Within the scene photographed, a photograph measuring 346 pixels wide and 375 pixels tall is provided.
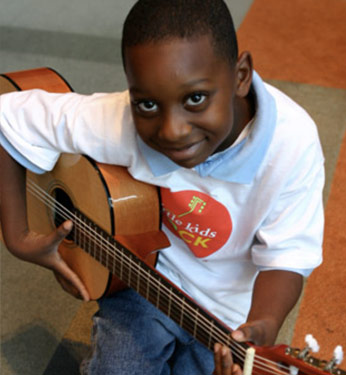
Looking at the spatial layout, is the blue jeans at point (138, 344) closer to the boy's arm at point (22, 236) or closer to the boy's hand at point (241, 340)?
the boy's arm at point (22, 236)

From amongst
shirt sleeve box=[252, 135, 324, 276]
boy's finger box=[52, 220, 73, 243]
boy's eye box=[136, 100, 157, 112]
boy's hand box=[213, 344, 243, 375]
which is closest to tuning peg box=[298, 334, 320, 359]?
boy's hand box=[213, 344, 243, 375]

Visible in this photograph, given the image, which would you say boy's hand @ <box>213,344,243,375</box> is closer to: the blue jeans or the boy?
the boy

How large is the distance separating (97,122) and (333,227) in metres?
0.85

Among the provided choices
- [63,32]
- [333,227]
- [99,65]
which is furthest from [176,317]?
[63,32]

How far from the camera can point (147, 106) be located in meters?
0.81

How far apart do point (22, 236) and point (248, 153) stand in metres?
0.51

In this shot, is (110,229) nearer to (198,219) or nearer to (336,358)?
(198,219)

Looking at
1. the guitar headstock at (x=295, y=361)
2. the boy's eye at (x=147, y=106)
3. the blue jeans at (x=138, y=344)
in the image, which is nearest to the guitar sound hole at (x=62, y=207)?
the blue jeans at (x=138, y=344)

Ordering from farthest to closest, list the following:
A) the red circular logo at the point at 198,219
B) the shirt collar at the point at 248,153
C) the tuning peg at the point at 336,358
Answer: the red circular logo at the point at 198,219 → the shirt collar at the point at 248,153 → the tuning peg at the point at 336,358

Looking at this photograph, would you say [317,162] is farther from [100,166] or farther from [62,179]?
[62,179]

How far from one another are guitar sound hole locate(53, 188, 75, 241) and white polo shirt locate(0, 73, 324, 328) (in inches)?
3.5

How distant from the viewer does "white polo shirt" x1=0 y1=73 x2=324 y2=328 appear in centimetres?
91

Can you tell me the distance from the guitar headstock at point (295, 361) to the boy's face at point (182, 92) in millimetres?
282

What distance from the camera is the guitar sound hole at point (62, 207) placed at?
1175 millimetres
